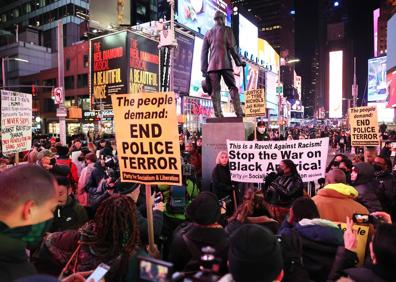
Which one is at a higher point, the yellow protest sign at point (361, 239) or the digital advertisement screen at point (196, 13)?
the digital advertisement screen at point (196, 13)

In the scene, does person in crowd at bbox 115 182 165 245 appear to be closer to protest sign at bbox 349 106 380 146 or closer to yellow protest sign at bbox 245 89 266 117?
protest sign at bbox 349 106 380 146

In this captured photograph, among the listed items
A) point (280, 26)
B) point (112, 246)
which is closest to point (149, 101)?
point (112, 246)

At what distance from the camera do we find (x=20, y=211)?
2098 mm

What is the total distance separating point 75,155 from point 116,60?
50.5 feet

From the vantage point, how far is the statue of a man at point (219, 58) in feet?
32.2

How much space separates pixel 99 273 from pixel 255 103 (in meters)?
9.73

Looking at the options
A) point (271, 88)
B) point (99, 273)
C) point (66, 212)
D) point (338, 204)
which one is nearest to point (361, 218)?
point (338, 204)

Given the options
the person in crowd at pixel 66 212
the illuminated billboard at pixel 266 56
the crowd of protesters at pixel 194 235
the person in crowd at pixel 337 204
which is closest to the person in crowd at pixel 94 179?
the crowd of protesters at pixel 194 235

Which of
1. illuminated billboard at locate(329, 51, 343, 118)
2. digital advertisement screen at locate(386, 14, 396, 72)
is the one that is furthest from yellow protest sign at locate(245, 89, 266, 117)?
illuminated billboard at locate(329, 51, 343, 118)

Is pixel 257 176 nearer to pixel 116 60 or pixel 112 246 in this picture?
pixel 112 246

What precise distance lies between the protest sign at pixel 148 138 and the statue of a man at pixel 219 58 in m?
5.58

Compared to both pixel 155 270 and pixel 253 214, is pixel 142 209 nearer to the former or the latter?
pixel 253 214

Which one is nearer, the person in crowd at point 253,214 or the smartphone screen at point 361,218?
the smartphone screen at point 361,218

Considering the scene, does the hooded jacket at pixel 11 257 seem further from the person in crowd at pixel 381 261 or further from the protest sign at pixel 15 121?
the protest sign at pixel 15 121
